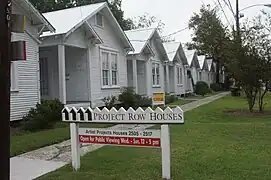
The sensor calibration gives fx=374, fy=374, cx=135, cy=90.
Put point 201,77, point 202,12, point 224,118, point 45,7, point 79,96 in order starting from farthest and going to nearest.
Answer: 1. point 202,12
2. point 201,77
3. point 45,7
4. point 79,96
5. point 224,118

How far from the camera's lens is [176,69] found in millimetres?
34438

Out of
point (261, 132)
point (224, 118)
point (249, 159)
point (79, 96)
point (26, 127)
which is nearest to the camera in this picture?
point (249, 159)

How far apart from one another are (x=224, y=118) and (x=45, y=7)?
87.3ft

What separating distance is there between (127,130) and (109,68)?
13730mm

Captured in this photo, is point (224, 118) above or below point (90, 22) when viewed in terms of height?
below

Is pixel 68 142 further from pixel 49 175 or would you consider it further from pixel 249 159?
pixel 249 159

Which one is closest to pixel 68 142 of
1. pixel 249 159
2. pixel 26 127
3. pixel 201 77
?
pixel 26 127

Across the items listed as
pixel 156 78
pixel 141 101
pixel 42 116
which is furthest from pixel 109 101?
pixel 156 78

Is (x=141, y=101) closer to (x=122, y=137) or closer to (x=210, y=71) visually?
(x=122, y=137)

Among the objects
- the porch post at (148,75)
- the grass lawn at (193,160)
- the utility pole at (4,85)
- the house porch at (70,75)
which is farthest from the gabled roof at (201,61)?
the utility pole at (4,85)

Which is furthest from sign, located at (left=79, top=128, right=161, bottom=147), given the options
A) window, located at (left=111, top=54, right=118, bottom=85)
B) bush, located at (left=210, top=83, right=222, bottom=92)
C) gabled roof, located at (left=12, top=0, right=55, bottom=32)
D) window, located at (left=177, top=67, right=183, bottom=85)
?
bush, located at (left=210, top=83, right=222, bottom=92)

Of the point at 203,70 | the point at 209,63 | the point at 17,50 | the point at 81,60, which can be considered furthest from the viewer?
the point at 209,63

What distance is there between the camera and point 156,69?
1110 inches

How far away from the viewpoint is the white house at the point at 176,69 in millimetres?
32531
